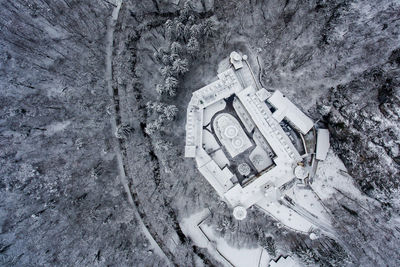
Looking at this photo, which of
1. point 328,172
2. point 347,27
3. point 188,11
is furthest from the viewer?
point 188,11

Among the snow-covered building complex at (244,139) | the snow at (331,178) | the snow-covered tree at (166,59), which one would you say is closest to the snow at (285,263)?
the snow-covered building complex at (244,139)

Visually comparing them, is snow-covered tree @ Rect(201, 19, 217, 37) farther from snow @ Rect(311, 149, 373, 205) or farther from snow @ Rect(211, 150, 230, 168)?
snow @ Rect(311, 149, 373, 205)

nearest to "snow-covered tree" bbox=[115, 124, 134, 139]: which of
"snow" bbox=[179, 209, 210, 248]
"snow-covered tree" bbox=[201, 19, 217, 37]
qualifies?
"snow" bbox=[179, 209, 210, 248]

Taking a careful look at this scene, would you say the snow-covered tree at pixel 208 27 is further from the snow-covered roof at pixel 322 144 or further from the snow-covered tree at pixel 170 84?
the snow-covered roof at pixel 322 144

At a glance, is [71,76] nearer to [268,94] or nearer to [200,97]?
[200,97]

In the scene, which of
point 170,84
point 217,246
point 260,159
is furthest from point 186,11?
point 217,246

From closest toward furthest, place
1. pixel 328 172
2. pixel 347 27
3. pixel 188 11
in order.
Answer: pixel 347 27, pixel 328 172, pixel 188 11

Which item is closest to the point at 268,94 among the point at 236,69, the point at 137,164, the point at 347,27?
the point at 236,69
